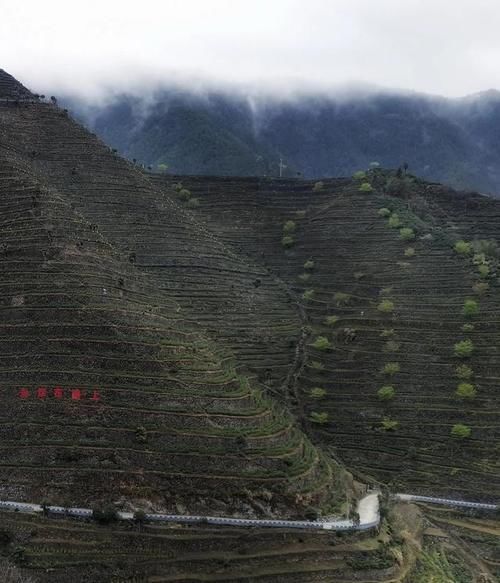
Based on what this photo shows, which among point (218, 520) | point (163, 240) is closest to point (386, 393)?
point (218, 520)

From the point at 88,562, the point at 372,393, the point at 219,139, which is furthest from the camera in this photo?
the point at 219,139

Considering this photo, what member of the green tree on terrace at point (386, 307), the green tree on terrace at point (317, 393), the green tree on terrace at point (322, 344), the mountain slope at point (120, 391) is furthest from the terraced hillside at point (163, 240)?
the green tree on terrace at point (386, 307)

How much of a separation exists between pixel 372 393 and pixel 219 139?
63242 mm

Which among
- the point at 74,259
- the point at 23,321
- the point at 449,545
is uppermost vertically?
the point at 74,259

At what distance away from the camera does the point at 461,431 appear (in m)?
A: 48.2

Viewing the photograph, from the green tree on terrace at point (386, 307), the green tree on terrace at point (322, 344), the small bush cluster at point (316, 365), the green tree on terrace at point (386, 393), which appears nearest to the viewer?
the green tree on terrace at point (386, 393)

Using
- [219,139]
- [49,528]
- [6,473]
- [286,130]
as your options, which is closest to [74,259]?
[6,473]

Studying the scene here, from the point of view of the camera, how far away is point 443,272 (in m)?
63.0

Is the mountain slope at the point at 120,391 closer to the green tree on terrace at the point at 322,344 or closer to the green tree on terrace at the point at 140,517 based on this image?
Result: the green tree on terrace at the point at 140,517

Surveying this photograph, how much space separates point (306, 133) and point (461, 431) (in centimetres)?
8805

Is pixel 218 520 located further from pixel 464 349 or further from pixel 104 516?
pixel 464 349

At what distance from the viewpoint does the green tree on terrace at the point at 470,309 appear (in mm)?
56625

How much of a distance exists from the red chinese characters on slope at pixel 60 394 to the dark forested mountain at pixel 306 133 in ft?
199

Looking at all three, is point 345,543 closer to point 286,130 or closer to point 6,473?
point 6,473
